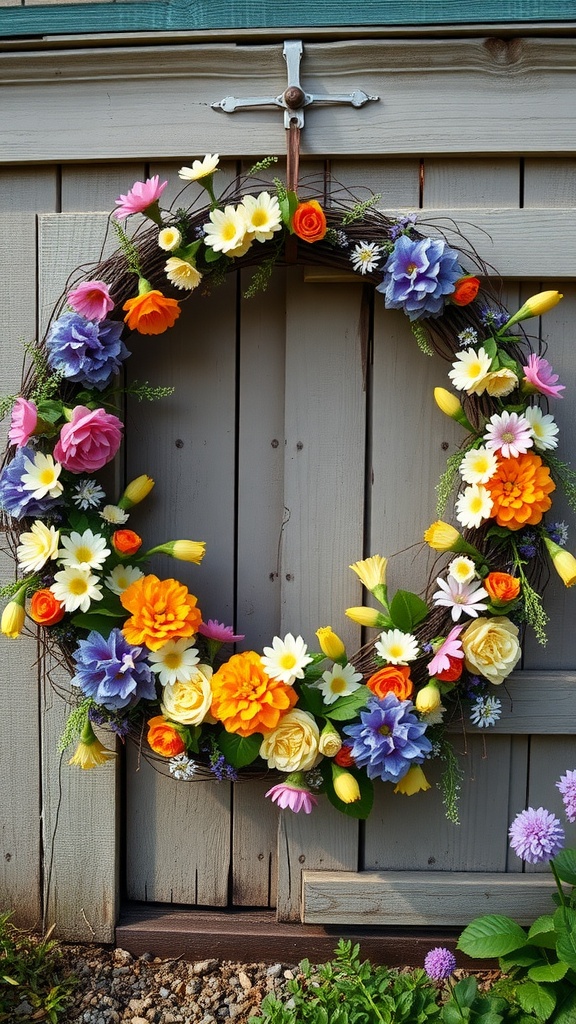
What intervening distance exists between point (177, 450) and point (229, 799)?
81cm

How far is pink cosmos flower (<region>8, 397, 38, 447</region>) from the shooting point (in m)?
1.48

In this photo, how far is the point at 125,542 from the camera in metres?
1.53

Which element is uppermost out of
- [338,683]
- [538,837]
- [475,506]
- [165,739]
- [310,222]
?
[310,222]

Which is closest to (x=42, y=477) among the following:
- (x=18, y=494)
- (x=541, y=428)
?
(x=18, y=494)

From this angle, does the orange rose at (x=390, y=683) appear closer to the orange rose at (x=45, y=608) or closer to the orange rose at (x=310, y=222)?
the orange rose at (x=45, y=608)

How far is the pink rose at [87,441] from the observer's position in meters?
1.47

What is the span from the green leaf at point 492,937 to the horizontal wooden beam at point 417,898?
148mm

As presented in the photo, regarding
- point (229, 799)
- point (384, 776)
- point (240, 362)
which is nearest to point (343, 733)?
point (384, 776)

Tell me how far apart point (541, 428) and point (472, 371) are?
0.59ft

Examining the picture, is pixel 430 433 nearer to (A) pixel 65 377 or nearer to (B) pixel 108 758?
(A) pixel 65 377

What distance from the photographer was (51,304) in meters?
1.66

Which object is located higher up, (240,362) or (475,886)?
(240,362)

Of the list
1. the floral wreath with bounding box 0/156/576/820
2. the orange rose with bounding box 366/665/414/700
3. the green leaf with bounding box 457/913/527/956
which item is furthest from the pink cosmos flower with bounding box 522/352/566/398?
the green leaf with bounding box 457/913/527/956

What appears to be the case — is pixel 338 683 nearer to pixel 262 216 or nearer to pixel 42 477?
pixel 42 477
